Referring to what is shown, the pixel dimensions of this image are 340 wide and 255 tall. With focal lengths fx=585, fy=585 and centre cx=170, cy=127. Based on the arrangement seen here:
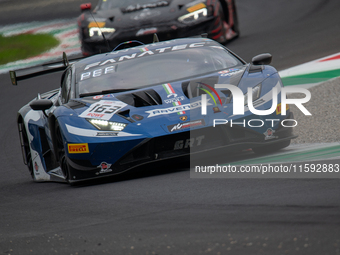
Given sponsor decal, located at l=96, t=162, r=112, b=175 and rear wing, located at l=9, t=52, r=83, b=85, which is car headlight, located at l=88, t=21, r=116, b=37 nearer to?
rear wing, located at l=9, t=52, r=83, b=85

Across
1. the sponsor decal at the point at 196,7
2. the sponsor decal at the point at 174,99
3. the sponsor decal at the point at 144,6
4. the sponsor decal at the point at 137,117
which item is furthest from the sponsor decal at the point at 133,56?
the sponsor decal at the point at 144,6

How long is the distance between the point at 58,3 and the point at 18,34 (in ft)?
9.16

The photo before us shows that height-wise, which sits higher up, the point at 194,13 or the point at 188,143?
the point at 194,13

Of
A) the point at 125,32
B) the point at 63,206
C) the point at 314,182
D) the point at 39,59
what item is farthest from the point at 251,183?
the point at 39,59

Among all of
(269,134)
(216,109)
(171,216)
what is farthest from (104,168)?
(171,216)

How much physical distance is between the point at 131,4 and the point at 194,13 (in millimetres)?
1340

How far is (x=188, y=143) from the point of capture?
4789 mm

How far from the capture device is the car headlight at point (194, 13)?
1042 centimetres

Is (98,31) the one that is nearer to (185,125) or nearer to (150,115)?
(150,115)

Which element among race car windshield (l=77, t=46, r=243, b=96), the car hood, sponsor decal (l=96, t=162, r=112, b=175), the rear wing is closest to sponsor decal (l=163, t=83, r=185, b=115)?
race car windshield (l=77, t=46, r=243, b=96)

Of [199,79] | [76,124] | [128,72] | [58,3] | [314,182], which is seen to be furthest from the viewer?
[58,3]

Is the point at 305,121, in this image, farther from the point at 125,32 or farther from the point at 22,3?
the point at 22,3

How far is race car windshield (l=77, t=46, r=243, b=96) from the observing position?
573 cm

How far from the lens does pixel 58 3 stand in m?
19.0
